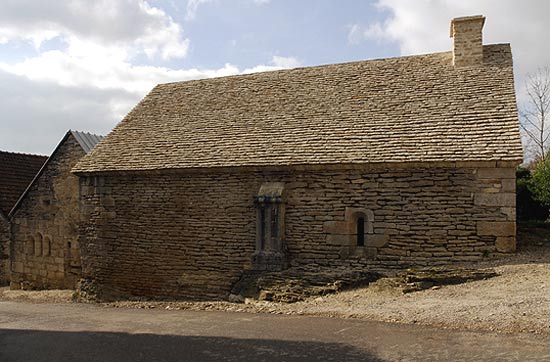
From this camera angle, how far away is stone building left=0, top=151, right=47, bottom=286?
57.7ft

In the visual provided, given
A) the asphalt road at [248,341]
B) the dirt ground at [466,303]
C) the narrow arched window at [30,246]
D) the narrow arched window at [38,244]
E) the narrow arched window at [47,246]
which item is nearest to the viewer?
the asphalt road at [248,341]

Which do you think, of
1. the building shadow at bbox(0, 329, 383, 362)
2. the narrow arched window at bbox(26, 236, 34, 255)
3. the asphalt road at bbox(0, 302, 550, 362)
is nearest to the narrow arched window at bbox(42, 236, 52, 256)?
the narrow arched window at bbox(26, 236, 34, 255)

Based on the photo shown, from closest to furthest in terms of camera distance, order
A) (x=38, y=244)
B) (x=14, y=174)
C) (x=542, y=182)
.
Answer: (x=542, y=182), (x=38, y=244), (x=14, y=174)

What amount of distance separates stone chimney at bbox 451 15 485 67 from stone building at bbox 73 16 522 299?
0.04m

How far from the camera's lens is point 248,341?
6656mm

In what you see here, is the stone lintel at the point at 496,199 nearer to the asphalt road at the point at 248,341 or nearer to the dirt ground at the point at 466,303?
the dirt ground at the point at 466,303

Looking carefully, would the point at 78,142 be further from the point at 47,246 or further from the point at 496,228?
the point at 496,228

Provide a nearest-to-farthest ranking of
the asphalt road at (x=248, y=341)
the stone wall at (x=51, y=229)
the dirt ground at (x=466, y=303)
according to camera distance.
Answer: the asphalt road at (x=248, y=341)
the dirt ground at (x=466, y=303)
the stone wall at (x=51, y=229)

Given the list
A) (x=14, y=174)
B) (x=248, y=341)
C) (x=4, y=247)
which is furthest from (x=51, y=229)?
(x=248, y=341)

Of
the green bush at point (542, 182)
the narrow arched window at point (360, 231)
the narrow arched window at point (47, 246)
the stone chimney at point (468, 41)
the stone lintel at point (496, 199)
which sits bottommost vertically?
the narrow arched window at point (47, 246)

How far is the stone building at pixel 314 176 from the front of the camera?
9.94 m

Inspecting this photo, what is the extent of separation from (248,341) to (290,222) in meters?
4.81

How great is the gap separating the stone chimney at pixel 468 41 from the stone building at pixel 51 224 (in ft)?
40.4

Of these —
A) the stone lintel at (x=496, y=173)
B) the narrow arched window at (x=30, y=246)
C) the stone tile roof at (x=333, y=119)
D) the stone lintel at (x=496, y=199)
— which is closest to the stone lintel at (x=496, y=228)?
the stone lintel at (x=496, y=199)
